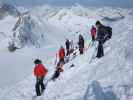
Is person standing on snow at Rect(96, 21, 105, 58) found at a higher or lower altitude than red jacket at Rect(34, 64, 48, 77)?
higher

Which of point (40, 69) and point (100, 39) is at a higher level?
point (100, 39)

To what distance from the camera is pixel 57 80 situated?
23.1m

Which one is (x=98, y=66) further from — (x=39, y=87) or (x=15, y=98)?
(x=15, y=98)

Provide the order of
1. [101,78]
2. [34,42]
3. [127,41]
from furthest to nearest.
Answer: [34,42], [127,41], [101,78]

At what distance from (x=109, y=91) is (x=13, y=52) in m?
114

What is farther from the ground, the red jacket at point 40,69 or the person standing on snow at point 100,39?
the person standing on snow at point 100,39

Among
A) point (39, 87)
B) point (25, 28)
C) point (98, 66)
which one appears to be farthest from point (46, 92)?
point (25, 28)

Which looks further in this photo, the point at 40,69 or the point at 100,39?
the point at 100,39

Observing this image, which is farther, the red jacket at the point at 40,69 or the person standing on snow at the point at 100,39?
the person standing on snow at the point at 100,39

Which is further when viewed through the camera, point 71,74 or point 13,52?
point 13,52

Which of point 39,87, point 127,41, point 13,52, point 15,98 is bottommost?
point 13,52

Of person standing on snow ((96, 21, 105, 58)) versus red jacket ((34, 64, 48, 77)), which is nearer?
red jacket ((34, 64, 48, 77))

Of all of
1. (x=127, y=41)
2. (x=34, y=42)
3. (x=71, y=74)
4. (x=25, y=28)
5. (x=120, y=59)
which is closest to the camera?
(x=120, y=59)

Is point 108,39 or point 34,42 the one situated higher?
point 108,39
